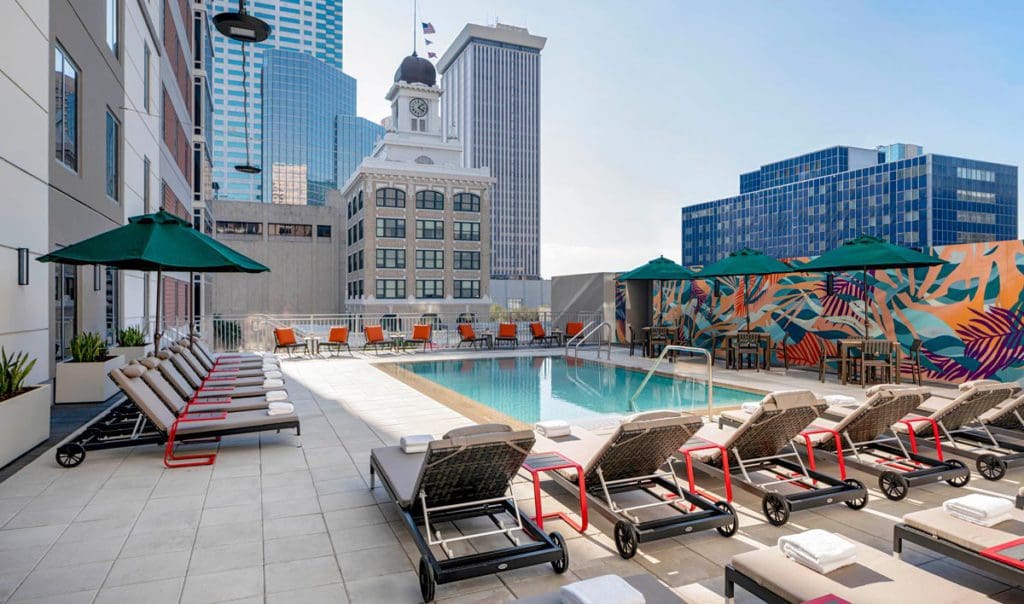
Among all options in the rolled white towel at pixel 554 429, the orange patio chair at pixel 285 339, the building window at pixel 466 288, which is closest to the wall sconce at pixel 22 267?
the rolled white towel at pixel 554 429

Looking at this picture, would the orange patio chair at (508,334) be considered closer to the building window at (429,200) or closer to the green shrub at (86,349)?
the green shrub at (86,349)

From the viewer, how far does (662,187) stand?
120ft

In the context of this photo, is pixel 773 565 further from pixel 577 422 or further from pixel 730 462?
pixel 577 422

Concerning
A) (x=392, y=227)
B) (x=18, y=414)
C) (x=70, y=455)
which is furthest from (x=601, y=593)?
(x=392, y=227)

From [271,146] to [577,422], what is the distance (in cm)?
11662

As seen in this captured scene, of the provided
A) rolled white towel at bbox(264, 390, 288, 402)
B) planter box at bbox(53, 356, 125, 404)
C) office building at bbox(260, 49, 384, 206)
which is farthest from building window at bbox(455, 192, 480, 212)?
office building at bbox(260, 49, 384, 206)

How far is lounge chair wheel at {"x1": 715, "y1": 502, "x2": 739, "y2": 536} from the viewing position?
4.06 metres

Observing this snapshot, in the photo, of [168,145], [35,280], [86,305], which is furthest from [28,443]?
[168,145]

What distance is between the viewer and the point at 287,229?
175 ft

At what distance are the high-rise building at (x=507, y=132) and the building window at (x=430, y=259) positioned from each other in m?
81.5

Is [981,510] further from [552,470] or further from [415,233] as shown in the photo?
[415,233]

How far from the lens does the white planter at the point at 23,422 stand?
561 cm

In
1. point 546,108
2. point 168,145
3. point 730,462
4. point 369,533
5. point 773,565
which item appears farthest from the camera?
point 546,108

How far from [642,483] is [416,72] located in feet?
182
